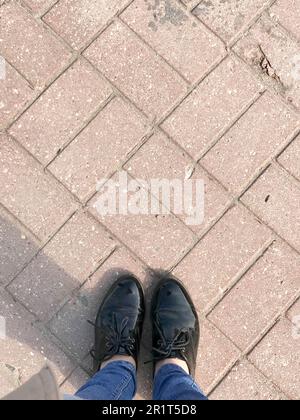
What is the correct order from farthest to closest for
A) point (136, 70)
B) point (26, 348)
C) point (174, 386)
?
point (136, 70)
point (26, 348)
point (174, 386)

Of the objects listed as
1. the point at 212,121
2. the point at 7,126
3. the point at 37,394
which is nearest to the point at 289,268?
the point at 212,121

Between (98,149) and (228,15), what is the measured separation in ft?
3.37

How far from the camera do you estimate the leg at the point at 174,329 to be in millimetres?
2658

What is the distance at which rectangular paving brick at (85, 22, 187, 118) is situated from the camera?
2770 millimetres

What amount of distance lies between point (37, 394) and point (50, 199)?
117 centimetres

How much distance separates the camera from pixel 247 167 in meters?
2.75

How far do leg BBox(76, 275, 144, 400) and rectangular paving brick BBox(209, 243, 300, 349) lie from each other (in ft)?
1.33

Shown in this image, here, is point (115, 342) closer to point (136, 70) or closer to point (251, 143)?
point (251, 143)

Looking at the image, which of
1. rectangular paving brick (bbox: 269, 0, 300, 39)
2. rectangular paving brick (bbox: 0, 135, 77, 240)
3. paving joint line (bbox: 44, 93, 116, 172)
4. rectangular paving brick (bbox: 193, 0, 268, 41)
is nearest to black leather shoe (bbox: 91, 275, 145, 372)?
rectangular paving brick (bbox: 0, 135, 77, 240)

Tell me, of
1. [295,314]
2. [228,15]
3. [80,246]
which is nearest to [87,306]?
[80,246]

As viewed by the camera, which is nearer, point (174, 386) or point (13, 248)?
point (174, 386)

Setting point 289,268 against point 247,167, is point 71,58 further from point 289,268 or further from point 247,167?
point 289,268

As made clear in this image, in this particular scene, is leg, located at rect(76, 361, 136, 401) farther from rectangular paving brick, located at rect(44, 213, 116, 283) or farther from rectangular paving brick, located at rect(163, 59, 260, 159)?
rectangular paving brick, located at rect(163, 59, 260, 159)

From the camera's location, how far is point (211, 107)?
277cm
